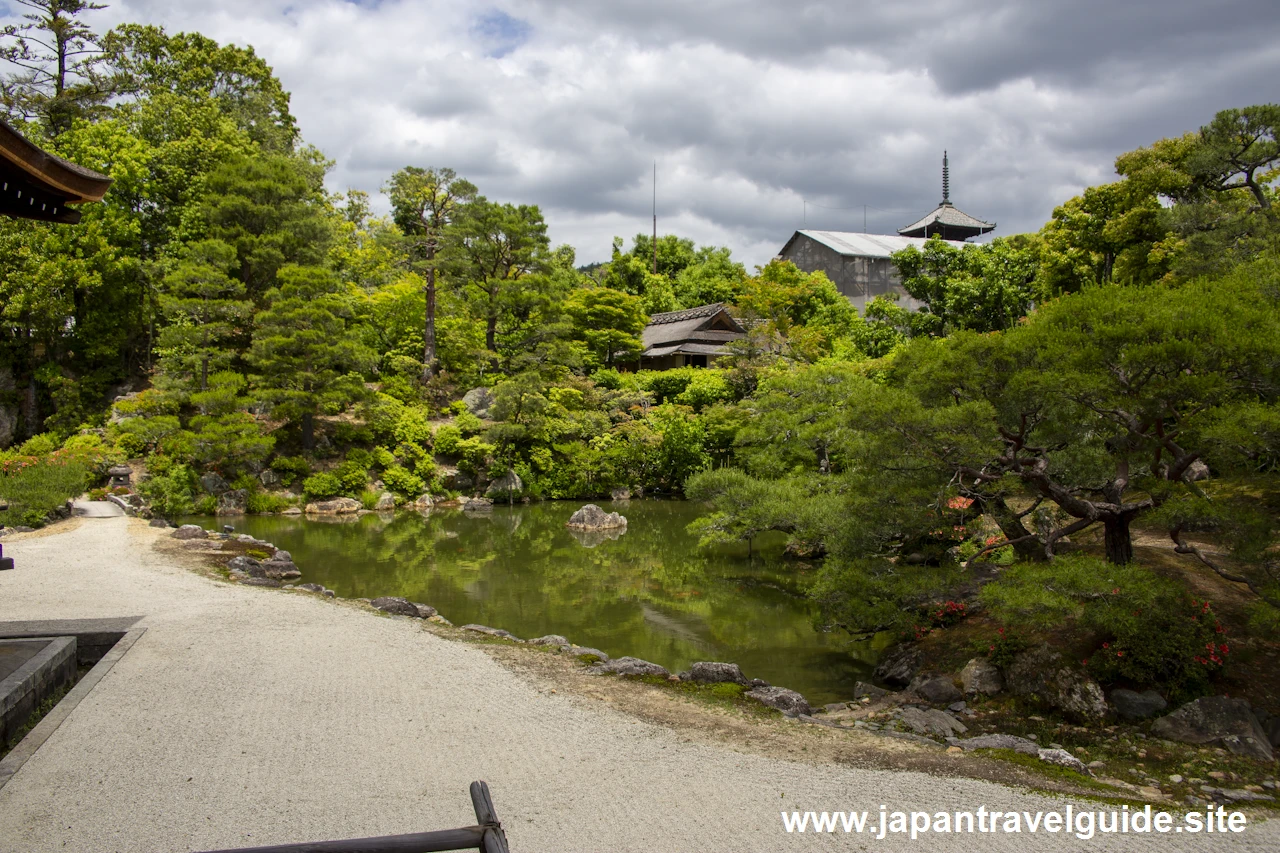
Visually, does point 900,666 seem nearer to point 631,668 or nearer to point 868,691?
point 868,691

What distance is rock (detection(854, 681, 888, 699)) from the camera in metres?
7.30

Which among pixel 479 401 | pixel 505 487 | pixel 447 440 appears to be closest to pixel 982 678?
pixel 505 487

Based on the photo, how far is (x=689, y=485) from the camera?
12352mm

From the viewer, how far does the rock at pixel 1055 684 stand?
20.8 feet

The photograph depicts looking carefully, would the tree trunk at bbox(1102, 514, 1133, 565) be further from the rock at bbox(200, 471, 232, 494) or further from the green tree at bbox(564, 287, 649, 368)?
the green tree at bbox(564, 287, 649, 368)

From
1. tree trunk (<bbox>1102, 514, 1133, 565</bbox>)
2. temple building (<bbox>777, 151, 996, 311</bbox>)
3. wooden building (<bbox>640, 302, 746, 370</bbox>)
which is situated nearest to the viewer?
tree trunk (<bbox>1102, 514, 1133, 565</bbox>)

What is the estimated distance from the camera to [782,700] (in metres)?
6.36

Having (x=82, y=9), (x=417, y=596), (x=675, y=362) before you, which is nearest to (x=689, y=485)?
(x=417, y=596)

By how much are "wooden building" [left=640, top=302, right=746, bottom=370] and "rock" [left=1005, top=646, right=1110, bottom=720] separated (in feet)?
68.7

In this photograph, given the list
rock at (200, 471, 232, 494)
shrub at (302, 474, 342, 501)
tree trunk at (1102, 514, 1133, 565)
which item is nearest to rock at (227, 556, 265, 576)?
rock at (200, 471, 232, 494)

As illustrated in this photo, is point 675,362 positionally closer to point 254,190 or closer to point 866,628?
point 254,190

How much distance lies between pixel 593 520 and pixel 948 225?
1317 inches

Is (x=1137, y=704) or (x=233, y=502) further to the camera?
(x=233, y=502)

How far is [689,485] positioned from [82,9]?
69.4ft
